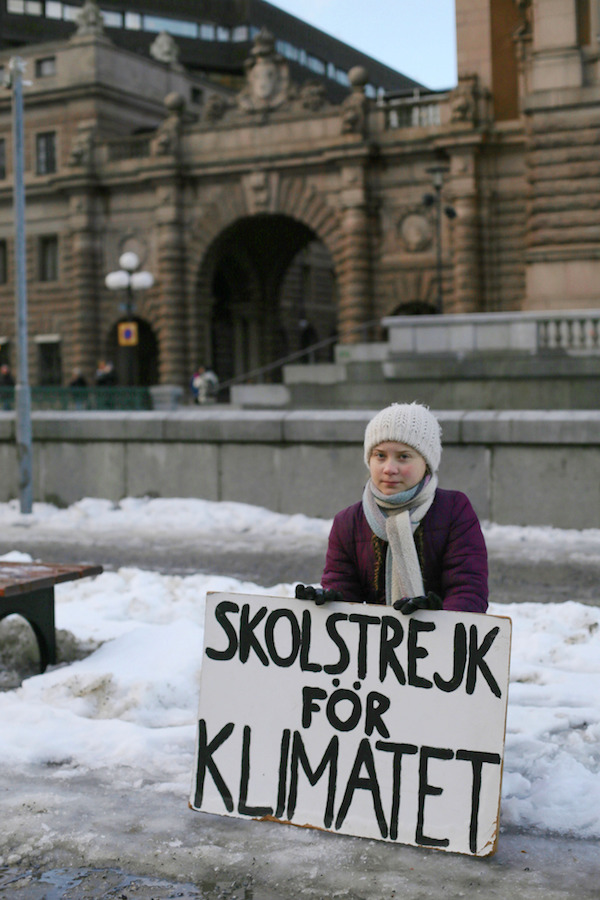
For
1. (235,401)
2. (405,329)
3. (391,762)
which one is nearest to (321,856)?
(391,762)

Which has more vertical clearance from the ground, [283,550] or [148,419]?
[148,419]

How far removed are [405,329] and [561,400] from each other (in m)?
3.53

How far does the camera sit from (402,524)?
3734 mm

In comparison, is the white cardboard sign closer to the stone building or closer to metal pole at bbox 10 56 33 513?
metal pole at bbox 10 56 33 513

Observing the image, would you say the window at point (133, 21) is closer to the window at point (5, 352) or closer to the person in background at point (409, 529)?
the window at point (5, 352)

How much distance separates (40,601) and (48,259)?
123 ft

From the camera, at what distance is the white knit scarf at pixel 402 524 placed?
375cm

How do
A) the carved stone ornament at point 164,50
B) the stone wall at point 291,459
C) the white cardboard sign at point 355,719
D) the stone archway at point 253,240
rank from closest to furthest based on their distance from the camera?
the white cardboard sign at point 355,719
the stone wall at point 291,459
the stone archway at point 253,240
the carved stone ornament at point 164,50

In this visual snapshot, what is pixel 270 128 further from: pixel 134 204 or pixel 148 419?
pixel 148 419

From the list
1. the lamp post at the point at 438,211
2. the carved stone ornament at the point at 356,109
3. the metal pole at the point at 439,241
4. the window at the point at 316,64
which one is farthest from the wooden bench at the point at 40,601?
the window at the point at 316,64

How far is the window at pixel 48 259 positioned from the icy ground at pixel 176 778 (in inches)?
1382

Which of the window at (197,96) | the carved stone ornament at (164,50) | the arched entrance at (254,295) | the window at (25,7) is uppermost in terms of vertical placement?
the window at (25,7)

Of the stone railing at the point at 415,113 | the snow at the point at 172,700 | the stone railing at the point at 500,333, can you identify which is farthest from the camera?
the stone railing at the point at 415,113

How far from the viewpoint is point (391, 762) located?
3.61m
